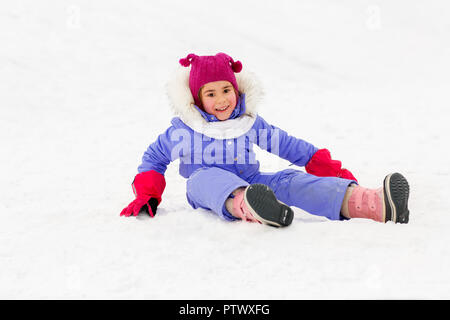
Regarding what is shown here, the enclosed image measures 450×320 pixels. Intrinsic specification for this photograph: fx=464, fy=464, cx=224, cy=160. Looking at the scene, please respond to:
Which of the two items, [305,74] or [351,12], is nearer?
[305,74]

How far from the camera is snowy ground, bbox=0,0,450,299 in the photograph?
4.50ft

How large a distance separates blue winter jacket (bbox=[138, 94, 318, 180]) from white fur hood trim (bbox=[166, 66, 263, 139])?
0.02 metres

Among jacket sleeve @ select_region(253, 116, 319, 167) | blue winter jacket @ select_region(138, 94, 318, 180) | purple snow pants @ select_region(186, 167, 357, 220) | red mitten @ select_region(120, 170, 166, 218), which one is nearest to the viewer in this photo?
purple snow pants @ select_region(186, 167, 357, 220)

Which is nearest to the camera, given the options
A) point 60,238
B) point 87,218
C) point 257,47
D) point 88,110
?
point 60,238

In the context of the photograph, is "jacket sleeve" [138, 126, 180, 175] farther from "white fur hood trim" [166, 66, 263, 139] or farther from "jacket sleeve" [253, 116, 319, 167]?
"jacket sleeve" [253, 116, 319, 167]

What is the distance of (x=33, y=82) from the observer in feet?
14.6

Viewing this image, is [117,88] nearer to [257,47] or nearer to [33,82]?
[33,82]

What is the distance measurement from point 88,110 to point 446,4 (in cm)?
838

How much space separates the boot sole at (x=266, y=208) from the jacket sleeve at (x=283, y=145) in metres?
0.62

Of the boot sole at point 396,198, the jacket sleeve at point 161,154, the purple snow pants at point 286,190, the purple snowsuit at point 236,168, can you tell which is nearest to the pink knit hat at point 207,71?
the purple snowsuit at point 236,168

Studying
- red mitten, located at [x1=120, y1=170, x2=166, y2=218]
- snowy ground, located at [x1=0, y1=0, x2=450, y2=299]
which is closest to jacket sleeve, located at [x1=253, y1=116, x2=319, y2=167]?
snowy ground, located at [x1=0, y1=0, x2=450, y2=299]

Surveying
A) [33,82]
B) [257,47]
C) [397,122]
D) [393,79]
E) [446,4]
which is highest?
[446,4]
